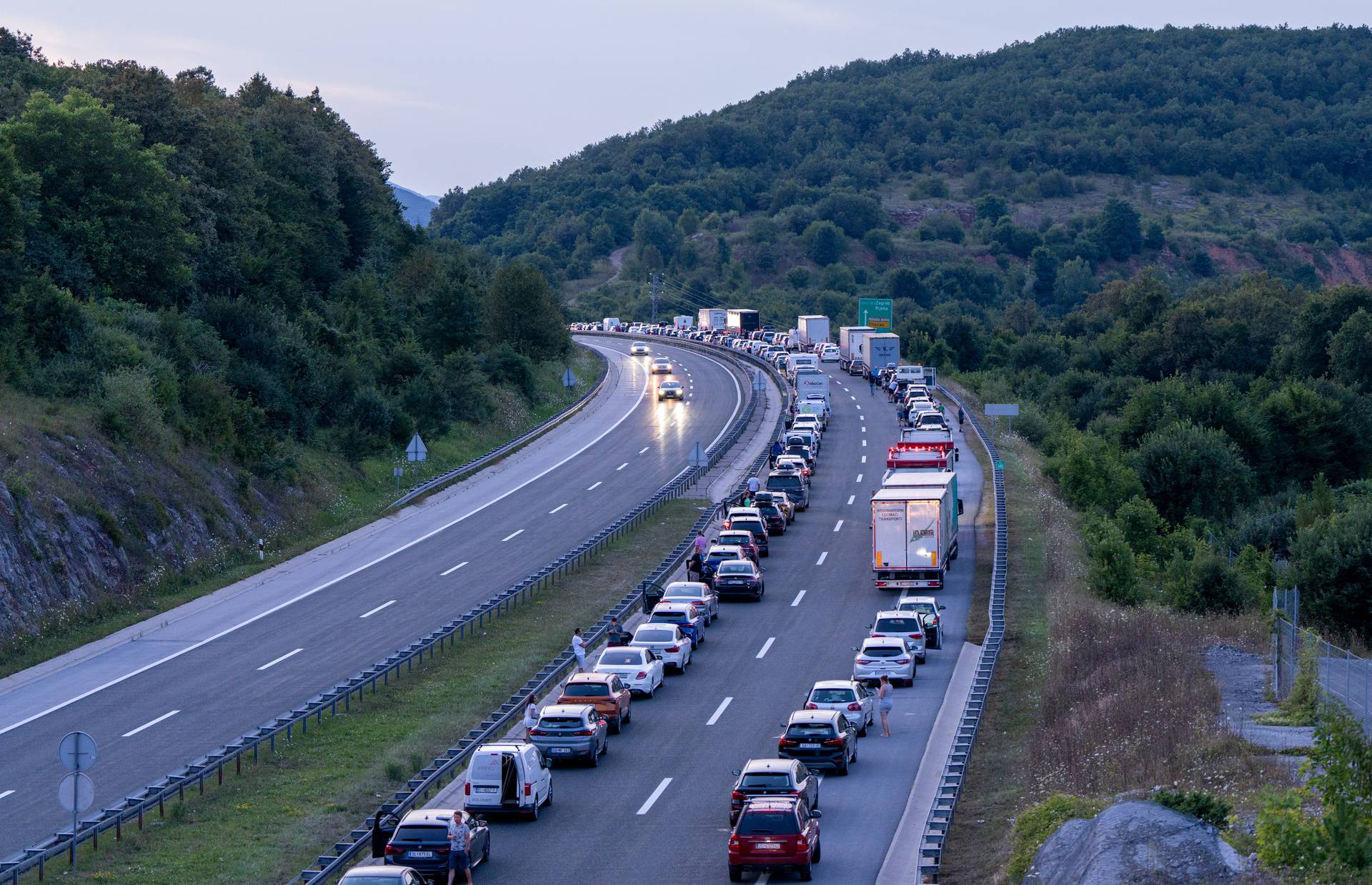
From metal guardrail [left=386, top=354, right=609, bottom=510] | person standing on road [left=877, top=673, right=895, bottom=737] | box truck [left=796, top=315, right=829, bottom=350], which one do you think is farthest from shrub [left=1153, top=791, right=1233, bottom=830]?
box truck [left=796, top=315, right=829, bottom=350]

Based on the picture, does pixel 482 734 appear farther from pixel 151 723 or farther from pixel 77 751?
pixel 151 723

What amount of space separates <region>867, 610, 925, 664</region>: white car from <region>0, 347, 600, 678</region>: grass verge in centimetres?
2118

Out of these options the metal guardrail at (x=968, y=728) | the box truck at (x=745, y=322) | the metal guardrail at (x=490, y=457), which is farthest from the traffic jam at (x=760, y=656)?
the box truck at (x=745, y=322)

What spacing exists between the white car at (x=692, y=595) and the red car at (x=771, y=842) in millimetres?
18160

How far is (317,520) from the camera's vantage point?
58.2 metres

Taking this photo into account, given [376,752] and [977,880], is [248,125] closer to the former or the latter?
[376,752]

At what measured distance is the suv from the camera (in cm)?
2398

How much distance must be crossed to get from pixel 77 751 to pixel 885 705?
52.6 feet

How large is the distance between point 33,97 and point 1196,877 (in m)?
58.5

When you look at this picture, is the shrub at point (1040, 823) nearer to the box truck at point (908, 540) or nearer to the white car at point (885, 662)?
the white car at point (885, 662)

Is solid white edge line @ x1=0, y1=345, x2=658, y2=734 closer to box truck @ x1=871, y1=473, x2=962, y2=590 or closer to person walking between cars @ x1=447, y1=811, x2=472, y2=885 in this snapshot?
person walking between cars @ x1=447, y1=811, x2=472, y2=885

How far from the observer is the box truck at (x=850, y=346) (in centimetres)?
10969

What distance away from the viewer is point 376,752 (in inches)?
1178

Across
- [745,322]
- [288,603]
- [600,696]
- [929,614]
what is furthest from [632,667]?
[745,322]
